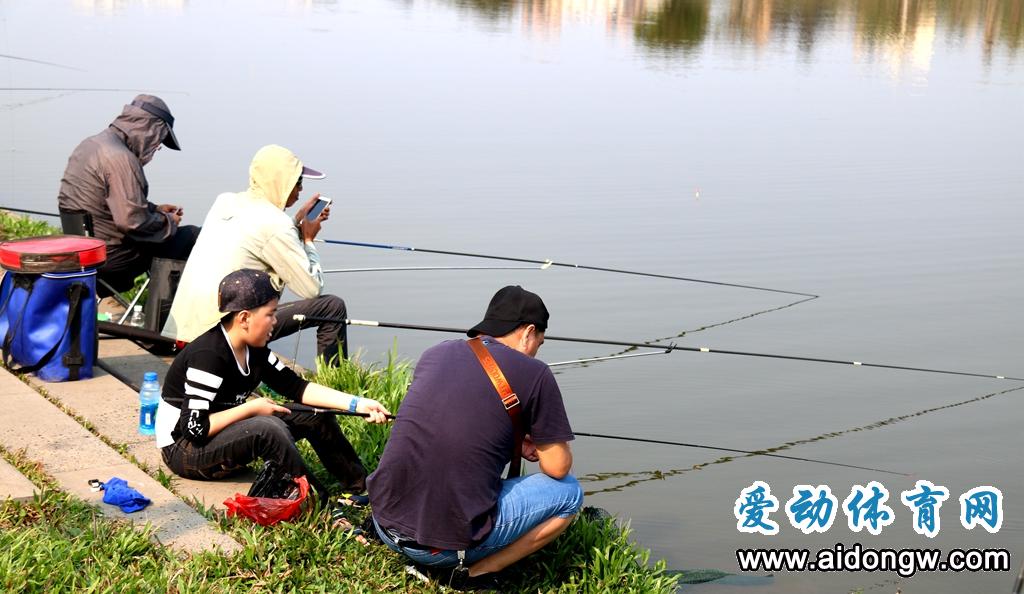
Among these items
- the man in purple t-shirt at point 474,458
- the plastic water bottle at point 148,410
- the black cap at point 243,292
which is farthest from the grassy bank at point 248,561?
the black cap at point 243,292

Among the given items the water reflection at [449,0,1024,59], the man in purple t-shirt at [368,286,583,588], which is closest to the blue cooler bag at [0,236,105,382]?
the man in purple t-shirt at [368,286,583,588]

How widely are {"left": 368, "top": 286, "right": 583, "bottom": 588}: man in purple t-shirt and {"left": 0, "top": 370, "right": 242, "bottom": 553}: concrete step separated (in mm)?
621

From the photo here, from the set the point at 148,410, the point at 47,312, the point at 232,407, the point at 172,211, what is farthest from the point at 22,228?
the point at 232,407

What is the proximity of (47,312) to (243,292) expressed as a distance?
70.9 inches

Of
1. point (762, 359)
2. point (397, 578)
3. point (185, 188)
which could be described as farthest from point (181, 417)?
point (185, 188)

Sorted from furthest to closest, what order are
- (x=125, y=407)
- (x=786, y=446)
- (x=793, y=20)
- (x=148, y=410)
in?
1. (x=793, y=20)
2. (x=786, y=446)
3. (x=125, y=407)
4. (x=148, y=410)

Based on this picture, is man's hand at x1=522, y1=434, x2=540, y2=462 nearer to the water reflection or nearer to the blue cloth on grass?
the blue cloth on grass

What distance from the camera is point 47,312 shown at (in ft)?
20.1

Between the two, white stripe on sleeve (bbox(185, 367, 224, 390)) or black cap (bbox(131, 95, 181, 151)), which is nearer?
white stripe on sleeve (bbox(185, 367, 224, 390))

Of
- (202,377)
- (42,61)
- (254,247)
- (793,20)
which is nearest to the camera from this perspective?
(202,377)

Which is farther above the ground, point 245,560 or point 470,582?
point 245,560

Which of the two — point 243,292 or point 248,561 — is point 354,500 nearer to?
point 248,561

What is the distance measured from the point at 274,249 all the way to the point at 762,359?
12.2 ft

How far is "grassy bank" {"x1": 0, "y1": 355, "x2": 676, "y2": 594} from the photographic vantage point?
3.95 metres
